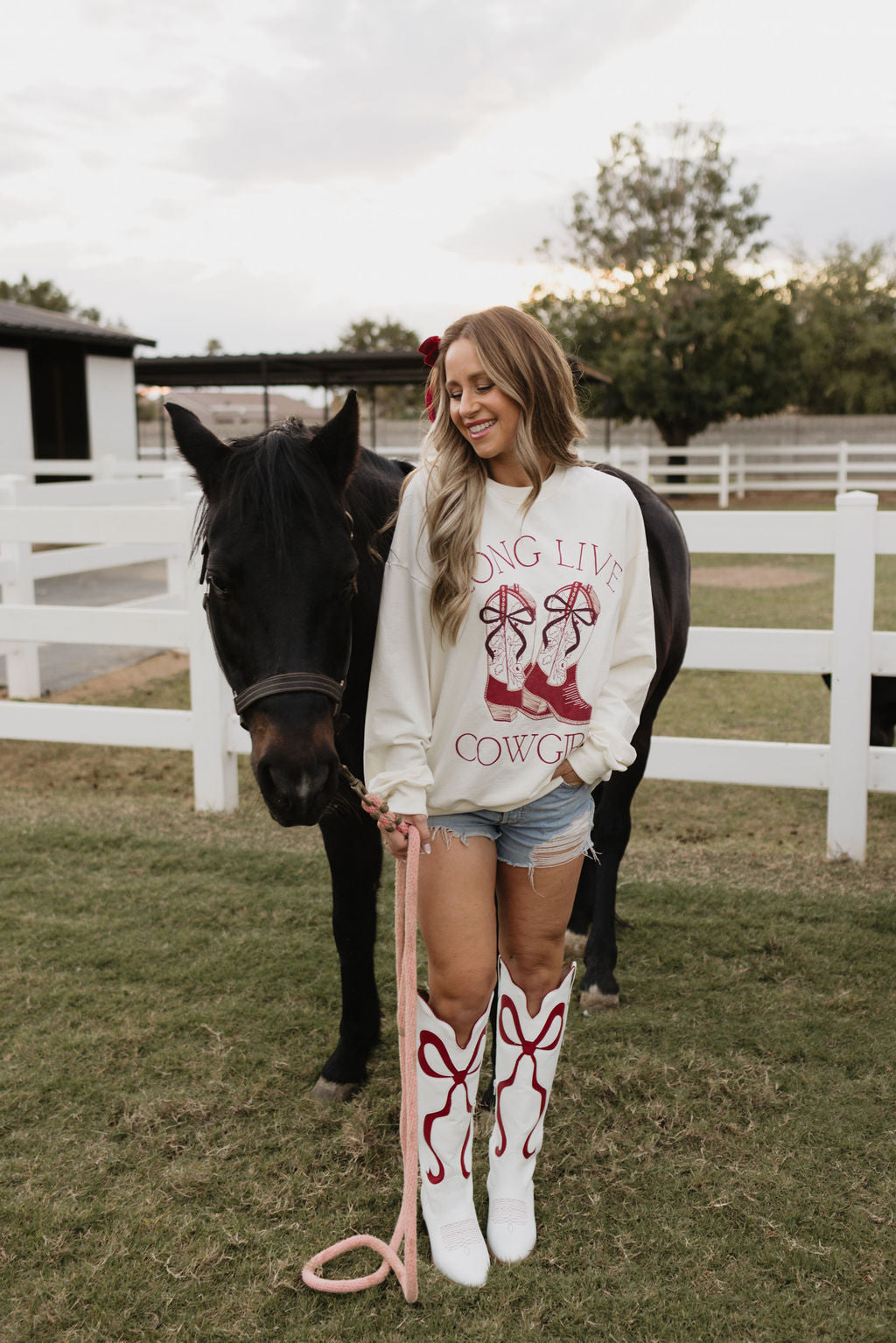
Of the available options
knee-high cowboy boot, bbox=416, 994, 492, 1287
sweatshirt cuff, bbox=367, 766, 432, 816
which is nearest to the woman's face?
sweatshirt cuff, bbox=367, 766, 432, 816

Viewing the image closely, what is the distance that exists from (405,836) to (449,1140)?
2.20 ft

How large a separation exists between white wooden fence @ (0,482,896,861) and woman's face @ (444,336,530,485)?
2139mm

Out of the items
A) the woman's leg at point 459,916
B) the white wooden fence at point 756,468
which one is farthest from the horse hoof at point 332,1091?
the white wooden fence at point 756,468

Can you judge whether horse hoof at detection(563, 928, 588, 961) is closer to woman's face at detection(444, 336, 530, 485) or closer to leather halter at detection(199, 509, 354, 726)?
leather halter at detection(199, 509, 354, 726)

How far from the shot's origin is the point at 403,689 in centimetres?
184

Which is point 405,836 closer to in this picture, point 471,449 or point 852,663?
point 471,449

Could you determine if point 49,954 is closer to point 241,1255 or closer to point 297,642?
point 241,1255

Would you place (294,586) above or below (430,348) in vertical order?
below

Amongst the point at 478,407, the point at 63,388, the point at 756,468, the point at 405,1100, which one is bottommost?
the point at 405,1100

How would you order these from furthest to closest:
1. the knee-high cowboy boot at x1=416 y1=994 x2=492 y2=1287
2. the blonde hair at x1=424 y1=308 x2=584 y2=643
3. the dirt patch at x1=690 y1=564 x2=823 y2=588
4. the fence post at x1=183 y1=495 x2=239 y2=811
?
1. the dirt patch at x1=690 y1=564 x2=823 y2=588
2. the fence post at x1=183 y1=495 x2=239 y2=811
3. the knee-high cowboy boot at x1=416 y1=994 x2=492 y2=1287
4. the blonde hair at x1=424 y1=308 x2=584 y2=643

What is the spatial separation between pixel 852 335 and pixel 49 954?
35.4 meters

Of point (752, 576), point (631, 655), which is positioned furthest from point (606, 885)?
point (752, 576)

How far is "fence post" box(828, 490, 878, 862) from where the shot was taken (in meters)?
4.15

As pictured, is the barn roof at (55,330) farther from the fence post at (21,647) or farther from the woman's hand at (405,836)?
the woman's hand at (405,836)
